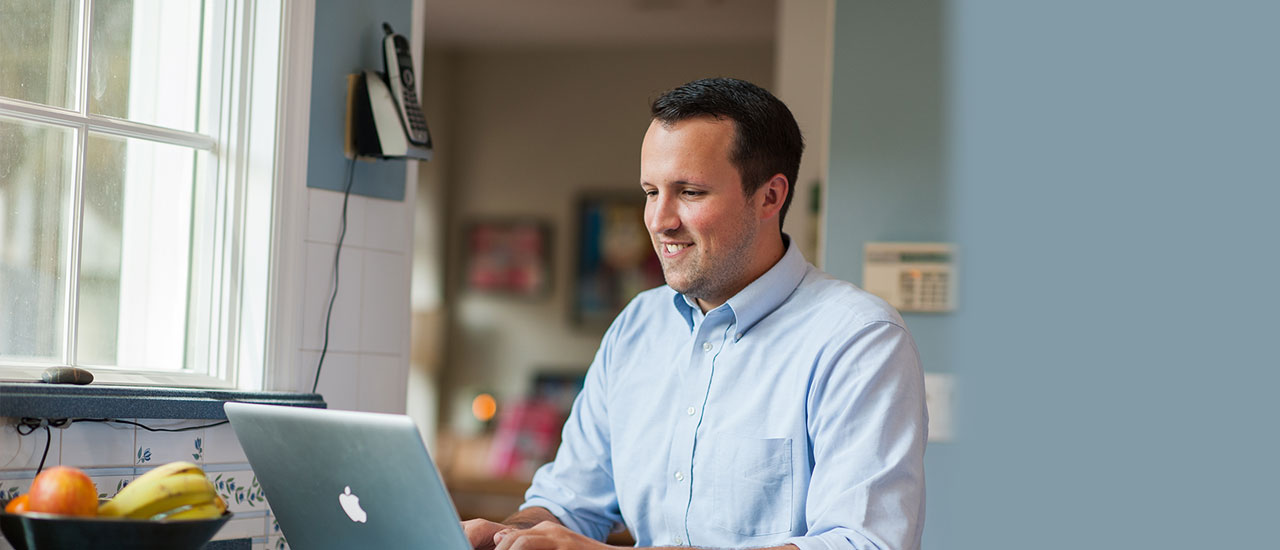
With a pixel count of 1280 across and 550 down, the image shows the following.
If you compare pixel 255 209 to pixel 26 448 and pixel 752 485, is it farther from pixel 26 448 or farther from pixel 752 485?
pixel 752 485

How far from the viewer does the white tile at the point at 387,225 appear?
221 centimetres

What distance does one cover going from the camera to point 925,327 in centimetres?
280

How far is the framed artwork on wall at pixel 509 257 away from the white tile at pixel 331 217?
14.5ft

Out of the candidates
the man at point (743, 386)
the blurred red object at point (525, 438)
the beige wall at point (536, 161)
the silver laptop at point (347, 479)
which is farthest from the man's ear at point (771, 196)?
the beige wall at point (536, 161)

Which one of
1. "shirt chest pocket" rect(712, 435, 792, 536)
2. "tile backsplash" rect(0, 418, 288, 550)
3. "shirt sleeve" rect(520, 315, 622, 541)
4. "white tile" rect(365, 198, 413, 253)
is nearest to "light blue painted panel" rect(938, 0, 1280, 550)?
"shirt chest pocket" rect(712, 435, 792, 536)

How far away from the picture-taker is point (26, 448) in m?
1.63

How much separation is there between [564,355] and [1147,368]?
6055mm

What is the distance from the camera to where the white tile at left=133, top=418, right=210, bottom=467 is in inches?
69.9

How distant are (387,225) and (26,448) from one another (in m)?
0.79

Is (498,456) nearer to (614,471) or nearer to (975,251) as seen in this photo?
(614,471)

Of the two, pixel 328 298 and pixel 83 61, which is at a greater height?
pixel 83 61

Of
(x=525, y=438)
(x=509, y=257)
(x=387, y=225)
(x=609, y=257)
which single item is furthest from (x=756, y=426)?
(x=509, y=257)

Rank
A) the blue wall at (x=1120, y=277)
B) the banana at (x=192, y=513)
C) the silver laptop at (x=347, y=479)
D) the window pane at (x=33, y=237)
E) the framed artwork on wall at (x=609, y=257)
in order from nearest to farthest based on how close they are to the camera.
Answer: the blue wall at (x=1120, y=277), the silver laptop at (x=347, y=479), the banana at (x=192, y=513), the window pane at (x=33, y=237), the framed artwork on wall at (x=609, y=257)

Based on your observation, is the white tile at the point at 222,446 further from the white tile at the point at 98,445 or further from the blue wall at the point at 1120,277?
the blue wall at the point at 1120,277
